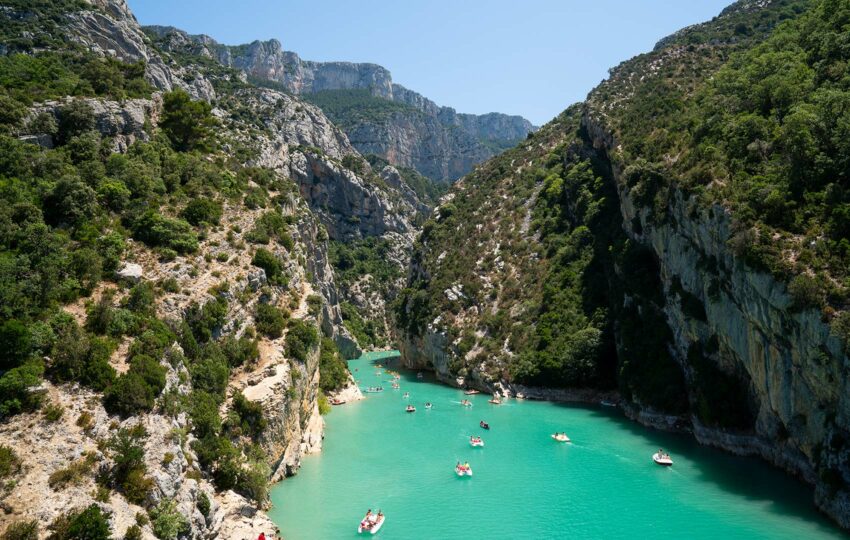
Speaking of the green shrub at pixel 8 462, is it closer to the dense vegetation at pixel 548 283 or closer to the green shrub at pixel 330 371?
the green shrub at pixel 330 371

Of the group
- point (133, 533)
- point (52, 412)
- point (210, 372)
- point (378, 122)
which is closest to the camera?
point (133, 533)

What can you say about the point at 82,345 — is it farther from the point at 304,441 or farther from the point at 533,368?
the point at 533,368

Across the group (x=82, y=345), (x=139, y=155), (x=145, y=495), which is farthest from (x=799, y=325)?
(x=139, y=155)

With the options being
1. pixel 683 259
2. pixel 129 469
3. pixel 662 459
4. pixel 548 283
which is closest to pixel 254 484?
pixel 129 469

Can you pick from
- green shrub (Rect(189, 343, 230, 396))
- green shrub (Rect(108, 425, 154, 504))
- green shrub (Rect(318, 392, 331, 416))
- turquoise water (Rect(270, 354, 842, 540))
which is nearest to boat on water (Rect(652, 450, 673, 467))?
turquoise water (Rect(270, 354, 842, 540))

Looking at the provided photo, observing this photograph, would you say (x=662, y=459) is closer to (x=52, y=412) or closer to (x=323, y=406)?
(x=323, y=406)

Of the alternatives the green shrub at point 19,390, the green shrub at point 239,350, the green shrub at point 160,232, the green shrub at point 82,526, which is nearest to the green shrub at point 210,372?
the green shrub at point 239,350
